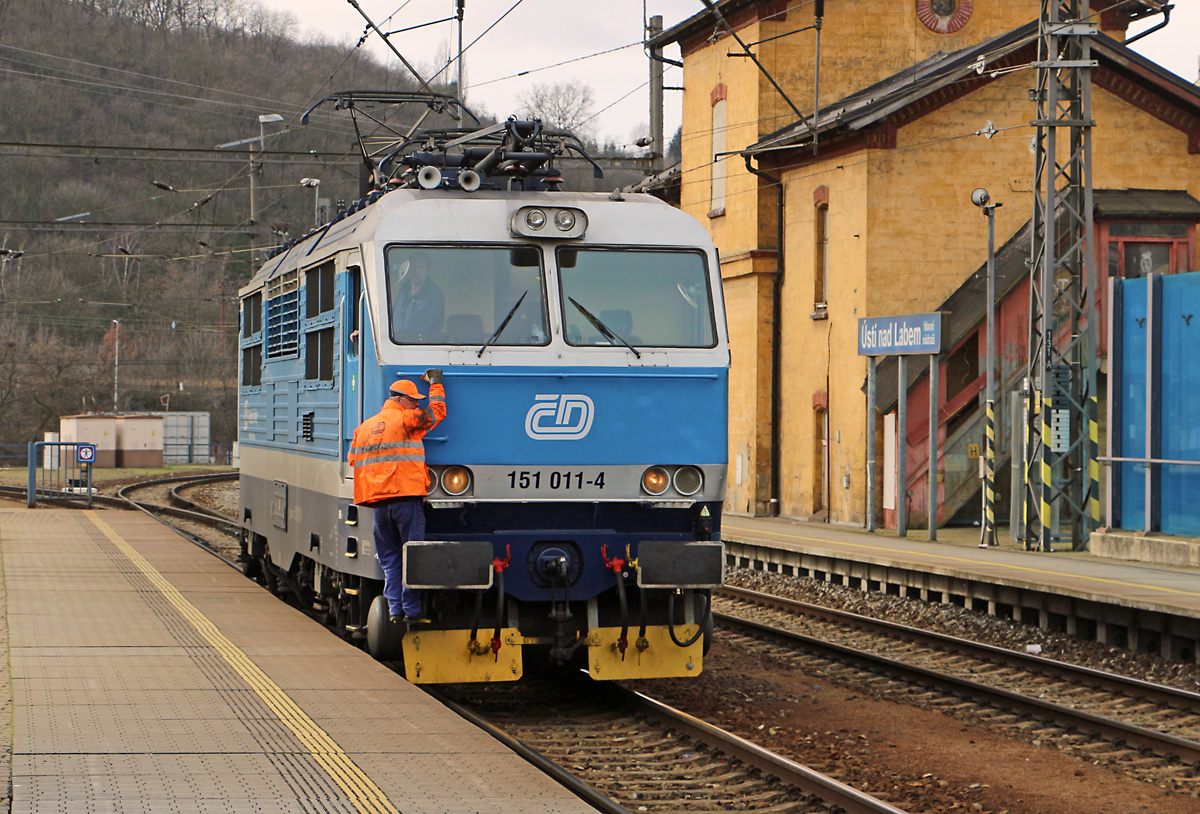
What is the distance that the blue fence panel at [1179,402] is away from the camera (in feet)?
57.6

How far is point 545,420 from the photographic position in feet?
30.7

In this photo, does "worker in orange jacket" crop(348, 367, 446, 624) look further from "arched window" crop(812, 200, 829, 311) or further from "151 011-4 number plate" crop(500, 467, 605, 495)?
"arched window" crop(812, 200, 829, 311)

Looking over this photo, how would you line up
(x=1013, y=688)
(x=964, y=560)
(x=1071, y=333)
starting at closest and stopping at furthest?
(x=1013, y=688), (x=964, y=560), (x=1071, y=333)

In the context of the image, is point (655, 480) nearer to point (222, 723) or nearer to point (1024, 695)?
point (222, 723)

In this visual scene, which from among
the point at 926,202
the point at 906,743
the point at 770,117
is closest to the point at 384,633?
the point at 906,743

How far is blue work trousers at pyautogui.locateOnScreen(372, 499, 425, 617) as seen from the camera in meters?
9.05

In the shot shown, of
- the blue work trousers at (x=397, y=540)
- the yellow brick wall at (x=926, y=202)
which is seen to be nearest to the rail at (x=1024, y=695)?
the blue work trousers at (x=397, y=540)

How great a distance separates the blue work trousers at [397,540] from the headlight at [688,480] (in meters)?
1.68

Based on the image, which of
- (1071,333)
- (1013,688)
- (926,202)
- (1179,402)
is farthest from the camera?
(926,202)

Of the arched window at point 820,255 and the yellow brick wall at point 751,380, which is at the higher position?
the arched window at point 820,255

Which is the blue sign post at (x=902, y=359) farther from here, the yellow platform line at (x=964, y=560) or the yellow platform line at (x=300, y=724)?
the yellow platform line at (x=300, y=724)

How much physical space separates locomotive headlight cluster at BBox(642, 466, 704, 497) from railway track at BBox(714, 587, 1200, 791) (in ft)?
9.29

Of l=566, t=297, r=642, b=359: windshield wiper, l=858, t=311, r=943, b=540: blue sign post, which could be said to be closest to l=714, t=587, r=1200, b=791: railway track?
l=566, t=297, r=642, b=359: windshield wiper

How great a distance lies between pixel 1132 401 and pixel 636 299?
1107cm
